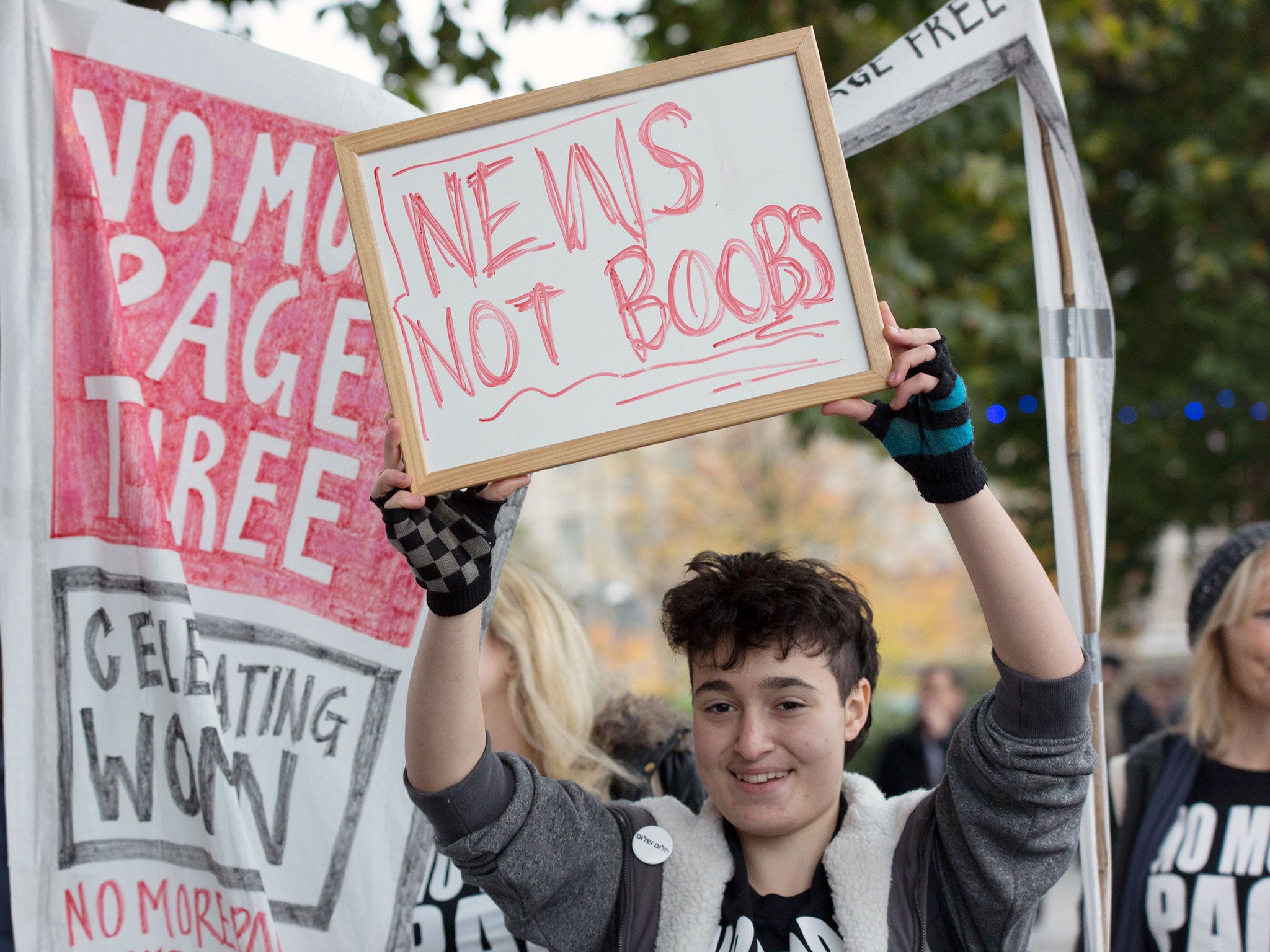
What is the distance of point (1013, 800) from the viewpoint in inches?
58.6

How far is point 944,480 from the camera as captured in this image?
145cm

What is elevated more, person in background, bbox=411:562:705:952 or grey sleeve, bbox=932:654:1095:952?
person in background, bbox=411:562:705:952

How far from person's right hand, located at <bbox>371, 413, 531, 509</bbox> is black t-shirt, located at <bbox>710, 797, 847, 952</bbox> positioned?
0.60 m

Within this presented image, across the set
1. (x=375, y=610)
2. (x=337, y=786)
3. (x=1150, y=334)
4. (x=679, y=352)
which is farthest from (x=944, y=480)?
(x=1150, y=334)

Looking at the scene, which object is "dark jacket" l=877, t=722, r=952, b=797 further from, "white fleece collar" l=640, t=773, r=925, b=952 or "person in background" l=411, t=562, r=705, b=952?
"white fleece collar" l=640, t=773, r=925, b=952

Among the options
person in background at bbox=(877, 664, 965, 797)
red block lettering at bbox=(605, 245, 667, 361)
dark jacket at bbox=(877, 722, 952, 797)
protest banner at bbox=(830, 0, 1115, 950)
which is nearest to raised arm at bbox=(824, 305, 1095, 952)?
red block lettering at bbox=(605, 245, 667, 361)

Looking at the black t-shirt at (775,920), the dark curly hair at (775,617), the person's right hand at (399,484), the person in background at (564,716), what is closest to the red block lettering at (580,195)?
the person's right hand at (399,484)

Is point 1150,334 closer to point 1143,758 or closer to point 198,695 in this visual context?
point 1143,758

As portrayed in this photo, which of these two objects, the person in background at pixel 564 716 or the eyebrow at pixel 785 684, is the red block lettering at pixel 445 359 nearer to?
the eyebrow at pixel 785 684

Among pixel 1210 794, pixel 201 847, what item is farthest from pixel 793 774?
pixel 1210 794

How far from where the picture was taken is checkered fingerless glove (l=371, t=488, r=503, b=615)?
1452 millimetres

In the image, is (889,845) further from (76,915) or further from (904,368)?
(76,915)

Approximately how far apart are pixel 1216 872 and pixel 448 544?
5.11ft

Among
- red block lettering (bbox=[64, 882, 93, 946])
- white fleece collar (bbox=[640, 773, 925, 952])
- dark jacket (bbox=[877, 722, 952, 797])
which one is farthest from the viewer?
dark jacket (bbox=[877, 722, 952, 797])
